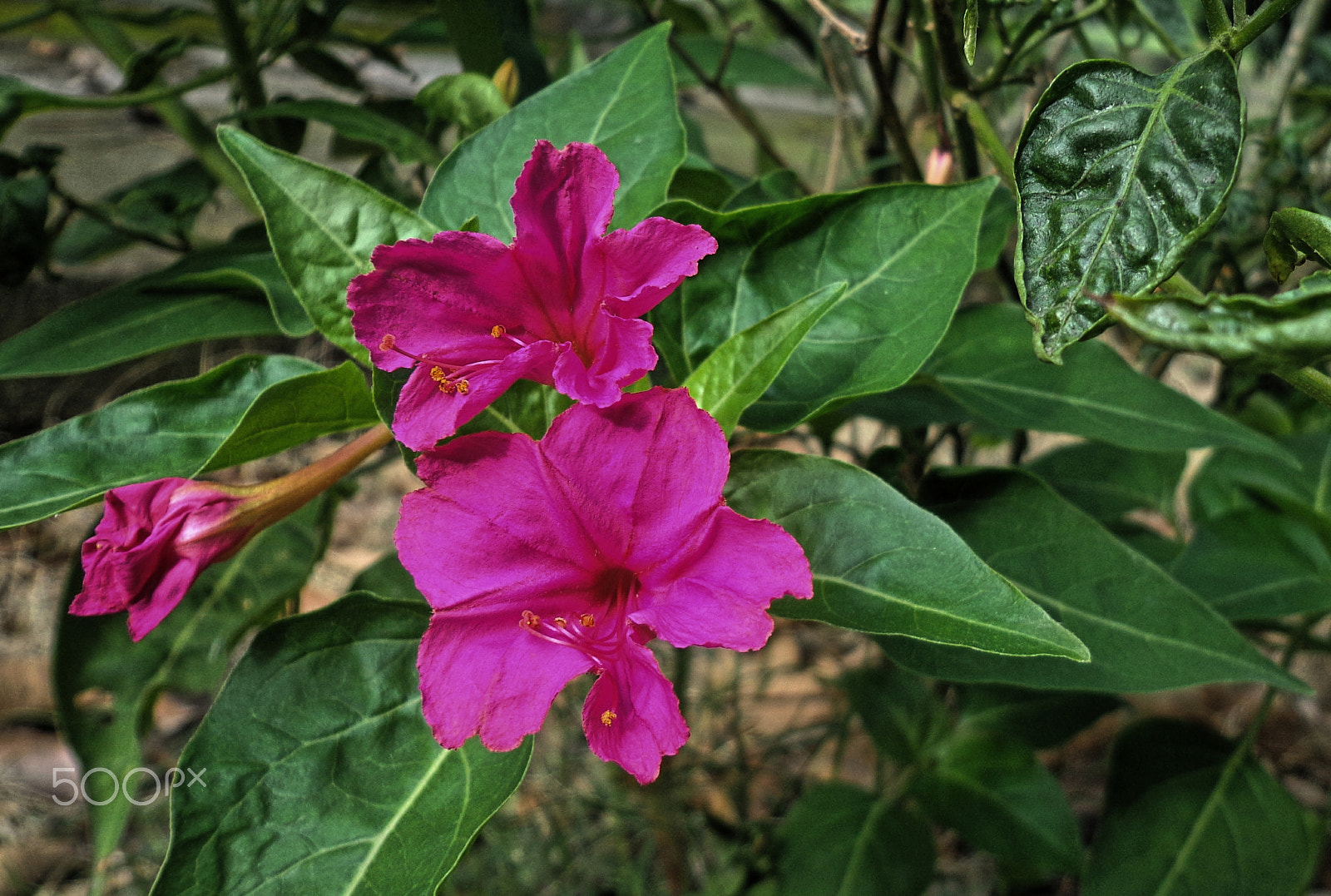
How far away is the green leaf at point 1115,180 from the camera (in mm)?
473

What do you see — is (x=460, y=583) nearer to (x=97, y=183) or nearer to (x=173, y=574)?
(x=173, y=574)

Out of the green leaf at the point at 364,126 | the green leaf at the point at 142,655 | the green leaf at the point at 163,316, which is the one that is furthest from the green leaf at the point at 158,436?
the green leaf at the point at 364,126

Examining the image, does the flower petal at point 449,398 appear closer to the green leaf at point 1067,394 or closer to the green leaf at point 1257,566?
the green leaf at point 1067,394

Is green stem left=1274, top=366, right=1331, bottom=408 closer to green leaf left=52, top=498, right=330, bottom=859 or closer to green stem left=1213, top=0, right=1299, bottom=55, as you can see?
green stem left=1213, top=0, right=1299, bottom=55

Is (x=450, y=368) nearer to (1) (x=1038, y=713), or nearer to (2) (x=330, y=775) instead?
(2) (x=330, y=775)

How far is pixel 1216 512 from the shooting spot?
132 cm

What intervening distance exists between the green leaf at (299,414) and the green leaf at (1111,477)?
87cm

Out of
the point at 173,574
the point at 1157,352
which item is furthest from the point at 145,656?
the point at 1157,352

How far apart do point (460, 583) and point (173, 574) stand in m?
0.21

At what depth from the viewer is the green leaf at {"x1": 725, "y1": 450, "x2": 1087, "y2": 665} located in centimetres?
53

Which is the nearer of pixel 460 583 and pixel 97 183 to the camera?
pixel 460 583

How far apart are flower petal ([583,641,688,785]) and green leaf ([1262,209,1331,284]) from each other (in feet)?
1.33

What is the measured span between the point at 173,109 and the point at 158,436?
705 mm

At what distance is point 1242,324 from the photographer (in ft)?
1.23
